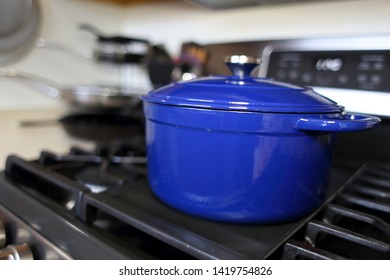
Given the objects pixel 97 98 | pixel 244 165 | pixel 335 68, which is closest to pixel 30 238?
pixel 244 165

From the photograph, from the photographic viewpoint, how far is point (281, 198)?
0.37m

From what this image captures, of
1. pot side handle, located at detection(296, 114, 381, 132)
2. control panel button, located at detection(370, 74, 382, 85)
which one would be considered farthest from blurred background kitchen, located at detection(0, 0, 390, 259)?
pot side handle, located at detection(296, 114, 381, 132)

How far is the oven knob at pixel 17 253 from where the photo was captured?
35 centimetres

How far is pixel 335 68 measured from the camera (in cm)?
69

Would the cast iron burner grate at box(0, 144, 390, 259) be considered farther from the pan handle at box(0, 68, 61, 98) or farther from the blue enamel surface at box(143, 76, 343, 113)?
the pan handle at box(0, 68, 61, 98)

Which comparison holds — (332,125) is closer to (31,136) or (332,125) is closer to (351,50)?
(351,50)

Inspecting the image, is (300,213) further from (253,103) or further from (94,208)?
(94,208)

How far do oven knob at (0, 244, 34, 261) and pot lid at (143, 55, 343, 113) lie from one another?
0.75ft

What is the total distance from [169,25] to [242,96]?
797 millimetres

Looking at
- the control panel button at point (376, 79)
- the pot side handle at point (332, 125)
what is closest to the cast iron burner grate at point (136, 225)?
the pot side handle at point (332, 125)

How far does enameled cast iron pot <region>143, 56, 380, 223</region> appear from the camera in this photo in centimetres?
35

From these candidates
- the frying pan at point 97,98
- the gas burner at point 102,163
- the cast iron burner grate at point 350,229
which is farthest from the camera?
the frying pan at point 97,98

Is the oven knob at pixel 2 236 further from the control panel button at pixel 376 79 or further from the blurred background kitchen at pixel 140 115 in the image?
the control panel button at pixel 376 79
